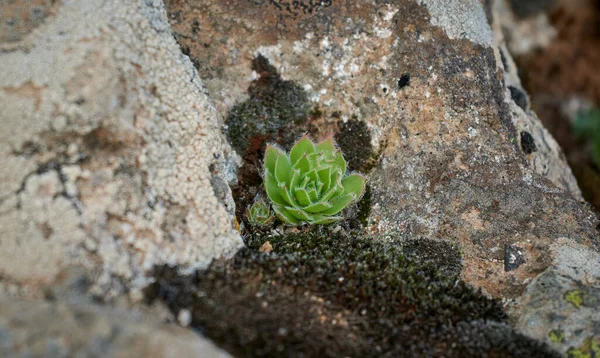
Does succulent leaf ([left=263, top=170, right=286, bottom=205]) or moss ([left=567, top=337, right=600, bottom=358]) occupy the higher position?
moss ([left=567, top=337, right=600, bottom=358])

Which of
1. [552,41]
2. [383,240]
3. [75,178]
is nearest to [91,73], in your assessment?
[75,178]

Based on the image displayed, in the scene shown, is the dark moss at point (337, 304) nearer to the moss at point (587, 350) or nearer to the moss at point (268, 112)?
the moss at point (587, 350)

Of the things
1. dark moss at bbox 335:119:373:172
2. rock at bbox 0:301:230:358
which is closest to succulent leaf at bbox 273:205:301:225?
dark moss at bbox 335:119:373:172

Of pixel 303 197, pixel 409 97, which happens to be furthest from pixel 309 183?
pixel 409 97

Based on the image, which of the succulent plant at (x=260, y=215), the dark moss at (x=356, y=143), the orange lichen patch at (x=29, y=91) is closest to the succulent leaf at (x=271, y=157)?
the succulent plant at (x=260, y=215)

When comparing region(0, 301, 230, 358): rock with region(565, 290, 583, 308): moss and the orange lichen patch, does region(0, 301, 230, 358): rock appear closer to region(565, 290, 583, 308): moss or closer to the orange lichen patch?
the orange lichen patch

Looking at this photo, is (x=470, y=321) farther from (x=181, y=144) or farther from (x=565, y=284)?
(x=181, y=144)
